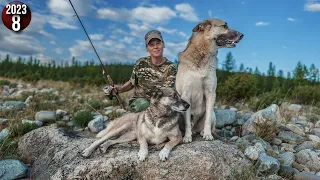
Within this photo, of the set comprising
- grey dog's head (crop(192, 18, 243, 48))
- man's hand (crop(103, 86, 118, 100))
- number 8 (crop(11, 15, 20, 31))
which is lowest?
man's hand (crop(103, 86, 118, 100))

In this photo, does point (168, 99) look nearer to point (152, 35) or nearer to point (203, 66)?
point (203, 66)

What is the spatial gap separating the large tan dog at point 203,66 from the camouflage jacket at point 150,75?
1142 mm

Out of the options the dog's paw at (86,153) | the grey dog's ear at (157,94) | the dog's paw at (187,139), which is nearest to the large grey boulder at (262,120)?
the dog's paw at (187,139)

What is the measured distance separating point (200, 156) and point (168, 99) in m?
1.07

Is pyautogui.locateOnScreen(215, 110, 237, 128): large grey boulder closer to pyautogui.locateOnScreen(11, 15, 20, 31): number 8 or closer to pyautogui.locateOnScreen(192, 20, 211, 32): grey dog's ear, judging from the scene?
pyautogui.locateOnScreen(192, 20, 211, 32): grey dog's ear

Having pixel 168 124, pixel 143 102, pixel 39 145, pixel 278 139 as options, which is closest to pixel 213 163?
pixel 168 124

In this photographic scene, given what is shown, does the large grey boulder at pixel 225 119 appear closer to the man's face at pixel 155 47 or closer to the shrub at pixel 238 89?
the man's face at pixel 155 47

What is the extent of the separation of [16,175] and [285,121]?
742 cm

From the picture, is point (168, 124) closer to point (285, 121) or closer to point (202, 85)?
point (202, 85)

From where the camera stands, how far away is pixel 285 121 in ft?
30.9

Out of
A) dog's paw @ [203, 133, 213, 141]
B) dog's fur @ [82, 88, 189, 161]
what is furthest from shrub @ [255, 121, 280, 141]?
dog's fur @ [82, 88, 189, 161]

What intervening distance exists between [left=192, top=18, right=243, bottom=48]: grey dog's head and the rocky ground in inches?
69.6

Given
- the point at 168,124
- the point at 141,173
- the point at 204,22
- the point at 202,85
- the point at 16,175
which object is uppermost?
the point at 204,22

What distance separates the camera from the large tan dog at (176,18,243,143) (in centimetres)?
549
